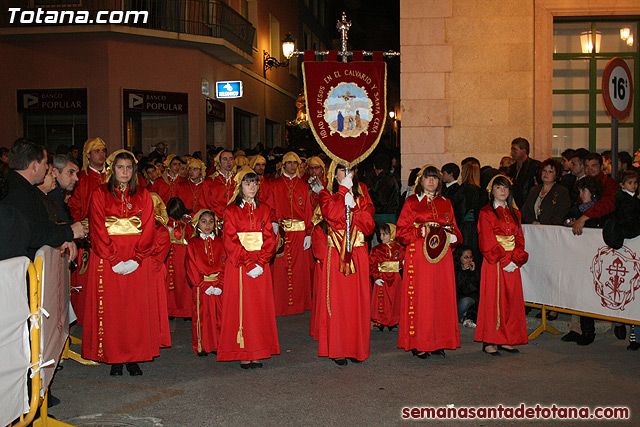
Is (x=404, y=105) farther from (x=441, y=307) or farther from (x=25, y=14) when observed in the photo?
(x=25, y=14)

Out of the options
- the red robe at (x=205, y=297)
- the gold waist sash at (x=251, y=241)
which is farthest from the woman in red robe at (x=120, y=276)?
the gold waist sash at (x=251, y=241)

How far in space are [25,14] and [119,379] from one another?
49.9 feet

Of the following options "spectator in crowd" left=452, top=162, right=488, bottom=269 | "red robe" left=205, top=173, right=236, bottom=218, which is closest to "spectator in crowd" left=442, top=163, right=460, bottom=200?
"spectator in crowd" left=452, top=162, right=488, bottom=269

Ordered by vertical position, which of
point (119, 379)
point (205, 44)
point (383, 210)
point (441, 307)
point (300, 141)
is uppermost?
point (205, 44)

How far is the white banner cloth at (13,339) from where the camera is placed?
3.91 m

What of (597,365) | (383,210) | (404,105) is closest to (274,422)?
(597,365)

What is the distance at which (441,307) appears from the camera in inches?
290

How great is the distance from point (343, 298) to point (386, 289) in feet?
5.63

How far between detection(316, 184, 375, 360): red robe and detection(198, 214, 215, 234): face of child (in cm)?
137

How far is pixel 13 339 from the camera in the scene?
4.07 m

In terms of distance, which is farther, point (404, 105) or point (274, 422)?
point (404, 105)

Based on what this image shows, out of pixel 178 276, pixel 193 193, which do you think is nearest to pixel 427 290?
pixel 178 276

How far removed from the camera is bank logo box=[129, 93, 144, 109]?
19422 mm

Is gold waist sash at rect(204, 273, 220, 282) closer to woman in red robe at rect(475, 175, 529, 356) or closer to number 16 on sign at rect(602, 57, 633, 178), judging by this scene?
woman in red robe at rect(475, 175, 529, 356)
